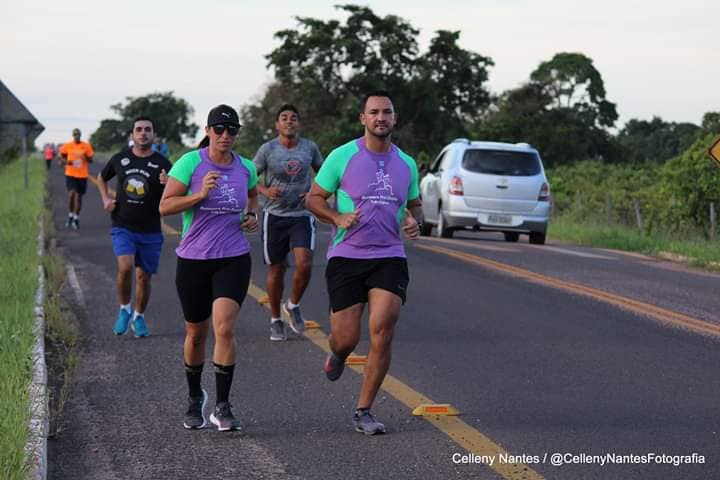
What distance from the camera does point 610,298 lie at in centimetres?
1532

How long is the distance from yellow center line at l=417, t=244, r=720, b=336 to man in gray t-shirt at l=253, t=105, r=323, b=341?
3390 millimetres

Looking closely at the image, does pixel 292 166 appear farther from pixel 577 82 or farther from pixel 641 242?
pixel 577 82

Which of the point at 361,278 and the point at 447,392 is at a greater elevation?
the point at 361,278

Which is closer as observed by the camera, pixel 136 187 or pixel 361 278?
pixel 361 278

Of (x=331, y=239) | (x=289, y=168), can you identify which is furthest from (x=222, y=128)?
(x=289, y=168)

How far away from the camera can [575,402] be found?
9062 mm

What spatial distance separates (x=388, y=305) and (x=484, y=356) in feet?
10.2

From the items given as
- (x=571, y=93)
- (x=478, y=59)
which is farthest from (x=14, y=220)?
(x=571, y=93)

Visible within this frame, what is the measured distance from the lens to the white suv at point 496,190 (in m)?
25.5

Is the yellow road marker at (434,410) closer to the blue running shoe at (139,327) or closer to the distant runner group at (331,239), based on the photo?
the distant runner group at (331,239)

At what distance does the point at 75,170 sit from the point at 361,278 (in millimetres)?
21321

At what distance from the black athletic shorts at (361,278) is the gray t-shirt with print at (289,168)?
3.81 metres

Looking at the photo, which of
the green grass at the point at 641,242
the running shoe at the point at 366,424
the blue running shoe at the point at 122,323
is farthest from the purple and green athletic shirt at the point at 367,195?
the green grass at the point at 641,242

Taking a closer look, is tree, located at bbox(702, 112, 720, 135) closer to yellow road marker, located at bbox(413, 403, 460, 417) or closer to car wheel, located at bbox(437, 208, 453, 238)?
car wheel, located at bbox(437, 208, 453, 238)
